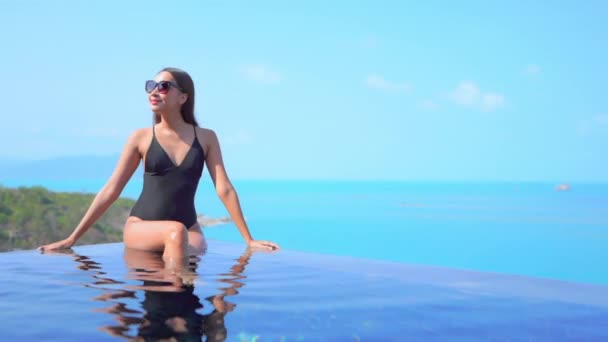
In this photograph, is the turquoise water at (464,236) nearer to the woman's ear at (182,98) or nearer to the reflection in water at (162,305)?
the woman's ear at (182,98)

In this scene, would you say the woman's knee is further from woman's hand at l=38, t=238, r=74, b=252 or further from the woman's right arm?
woman's hand at l=38, t=238, r=74, b=252

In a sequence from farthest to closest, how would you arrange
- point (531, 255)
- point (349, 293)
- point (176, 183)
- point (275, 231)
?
point (275, 231) → point (531, 255) → point (176, 183) → point (349, 293)

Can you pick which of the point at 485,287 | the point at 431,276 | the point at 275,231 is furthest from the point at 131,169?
the point at 275,231

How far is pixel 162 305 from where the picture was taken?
8.98 ft

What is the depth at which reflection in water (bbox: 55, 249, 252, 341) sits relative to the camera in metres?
2.28

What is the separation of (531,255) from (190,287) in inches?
1540

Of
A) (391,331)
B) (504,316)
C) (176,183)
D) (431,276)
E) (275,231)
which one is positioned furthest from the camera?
(275,231)

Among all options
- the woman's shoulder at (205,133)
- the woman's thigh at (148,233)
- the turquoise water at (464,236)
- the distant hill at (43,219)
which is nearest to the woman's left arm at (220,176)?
the woman's shoulder at (205,133)

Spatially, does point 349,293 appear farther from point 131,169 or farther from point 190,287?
point 131,169

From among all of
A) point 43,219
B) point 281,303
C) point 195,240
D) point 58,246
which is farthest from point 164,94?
point 43,219

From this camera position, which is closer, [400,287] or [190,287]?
[190,287]

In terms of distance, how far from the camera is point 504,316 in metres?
2.92

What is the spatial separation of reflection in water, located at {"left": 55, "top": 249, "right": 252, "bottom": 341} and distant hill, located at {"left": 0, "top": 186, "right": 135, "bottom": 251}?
78.2 ft

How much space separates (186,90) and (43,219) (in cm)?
2711
